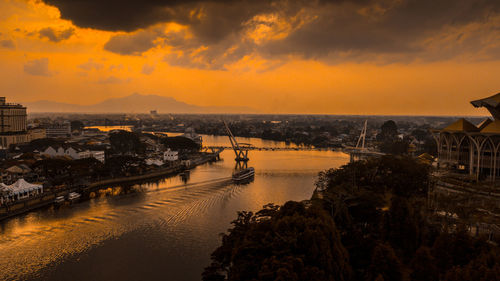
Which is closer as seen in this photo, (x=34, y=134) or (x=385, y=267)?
(x=385, y=267)

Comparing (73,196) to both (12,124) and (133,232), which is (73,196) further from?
(12,124)

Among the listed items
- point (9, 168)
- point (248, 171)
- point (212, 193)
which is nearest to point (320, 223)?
A: point (212, 193)

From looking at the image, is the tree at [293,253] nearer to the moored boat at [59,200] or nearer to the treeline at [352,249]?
the treeline at [352,249]

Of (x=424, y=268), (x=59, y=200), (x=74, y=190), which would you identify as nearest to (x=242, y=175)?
(x=74, y=190)

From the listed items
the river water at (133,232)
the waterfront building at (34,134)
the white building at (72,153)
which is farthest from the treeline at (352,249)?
the waterfront building at (34,134)

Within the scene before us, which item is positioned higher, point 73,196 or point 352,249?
point 352,249

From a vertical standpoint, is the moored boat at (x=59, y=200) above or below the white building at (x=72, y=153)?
below

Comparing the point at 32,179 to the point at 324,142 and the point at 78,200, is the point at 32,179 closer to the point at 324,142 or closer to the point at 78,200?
the point at 78,200
